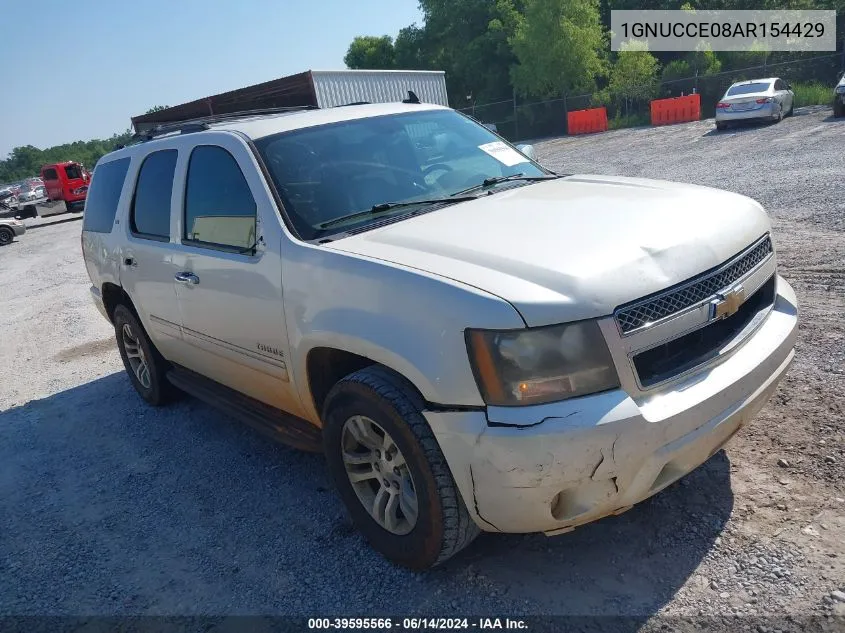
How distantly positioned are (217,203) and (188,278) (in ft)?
1.61

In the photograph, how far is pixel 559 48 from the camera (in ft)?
123

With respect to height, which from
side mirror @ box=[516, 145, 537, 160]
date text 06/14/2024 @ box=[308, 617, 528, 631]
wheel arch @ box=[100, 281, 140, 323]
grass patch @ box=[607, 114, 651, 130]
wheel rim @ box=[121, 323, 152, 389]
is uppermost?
side mirror @ box=[516, 145, 537, 160]

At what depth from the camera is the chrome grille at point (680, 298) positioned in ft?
7.79

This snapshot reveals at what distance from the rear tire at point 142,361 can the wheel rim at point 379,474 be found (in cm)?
263

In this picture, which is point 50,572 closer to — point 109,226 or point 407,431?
point 407,431

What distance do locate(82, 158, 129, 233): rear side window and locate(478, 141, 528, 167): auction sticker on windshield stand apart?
→ 269cm

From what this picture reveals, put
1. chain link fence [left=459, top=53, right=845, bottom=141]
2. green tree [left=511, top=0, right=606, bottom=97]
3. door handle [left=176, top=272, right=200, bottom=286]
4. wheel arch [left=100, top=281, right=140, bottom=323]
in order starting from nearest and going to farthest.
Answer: door handle [left=176, top=272, right=200, bottom=286] < wheel arch [left=100, top=281, right=140, bottom=323] < chain link fence [left=459, top=53, right=845, bottom=141] < green tree [left=511, top=0, right=606, bottom=97]

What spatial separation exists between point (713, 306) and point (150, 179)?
3.68 metres

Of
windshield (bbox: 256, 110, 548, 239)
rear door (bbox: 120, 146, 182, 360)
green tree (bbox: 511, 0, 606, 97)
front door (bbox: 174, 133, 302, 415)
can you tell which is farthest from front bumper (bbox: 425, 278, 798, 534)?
green tree (bbox: 511, 0, 606, 97)

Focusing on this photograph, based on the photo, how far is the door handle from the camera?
3837mm

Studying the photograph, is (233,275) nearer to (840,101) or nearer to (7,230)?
(840,101)

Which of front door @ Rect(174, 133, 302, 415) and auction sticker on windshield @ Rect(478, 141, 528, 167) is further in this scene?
auction sticker on windshield @ Rect(478, 141, 528, 167)

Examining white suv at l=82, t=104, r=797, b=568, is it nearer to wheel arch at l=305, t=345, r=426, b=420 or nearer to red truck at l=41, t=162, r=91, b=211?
wheel arch at l=305, t=345, r=426, b=420

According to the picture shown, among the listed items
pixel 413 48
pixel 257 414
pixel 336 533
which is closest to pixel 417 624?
pixel 336 533
